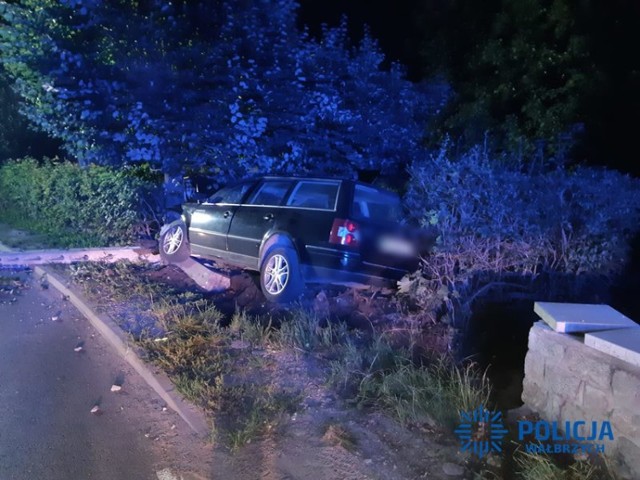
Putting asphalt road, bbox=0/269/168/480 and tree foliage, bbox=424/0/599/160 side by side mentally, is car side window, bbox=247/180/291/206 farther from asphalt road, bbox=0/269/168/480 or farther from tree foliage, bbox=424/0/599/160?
tree foliage, bbox=424/0/599/160

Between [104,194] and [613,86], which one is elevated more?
[613,86]

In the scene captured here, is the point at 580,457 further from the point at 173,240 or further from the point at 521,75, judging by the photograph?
the point at 521,75

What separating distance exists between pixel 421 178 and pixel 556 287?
2.15 metres

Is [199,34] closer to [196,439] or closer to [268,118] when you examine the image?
[268,118]

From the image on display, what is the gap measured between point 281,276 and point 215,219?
6.81ft

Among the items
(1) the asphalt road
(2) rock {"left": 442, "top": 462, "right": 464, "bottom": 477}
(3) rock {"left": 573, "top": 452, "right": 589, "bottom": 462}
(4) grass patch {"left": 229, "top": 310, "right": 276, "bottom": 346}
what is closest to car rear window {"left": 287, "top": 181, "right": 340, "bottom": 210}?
(4) grass patch {"left": 229, "top": 310, "right": 276, "bottom": 346}

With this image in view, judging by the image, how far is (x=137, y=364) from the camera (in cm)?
562

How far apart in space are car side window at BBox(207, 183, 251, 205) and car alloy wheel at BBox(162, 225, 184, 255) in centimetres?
90

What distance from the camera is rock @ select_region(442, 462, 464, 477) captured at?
3539 millimetres

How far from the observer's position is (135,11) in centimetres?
1057

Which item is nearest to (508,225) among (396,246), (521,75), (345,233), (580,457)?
(396,246)

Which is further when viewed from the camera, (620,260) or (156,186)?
(156,186)

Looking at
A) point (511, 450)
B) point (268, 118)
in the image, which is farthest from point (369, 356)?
point (268, 118)

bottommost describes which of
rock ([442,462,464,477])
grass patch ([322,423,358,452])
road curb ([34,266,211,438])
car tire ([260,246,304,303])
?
road curb ([34,266,211,438])
